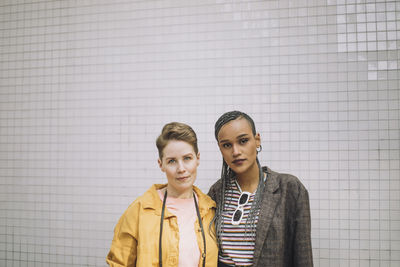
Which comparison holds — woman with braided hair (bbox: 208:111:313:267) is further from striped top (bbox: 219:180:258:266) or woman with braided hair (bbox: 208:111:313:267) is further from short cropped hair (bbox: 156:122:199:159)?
short cropped hair (bbox: 156:122:199:159)

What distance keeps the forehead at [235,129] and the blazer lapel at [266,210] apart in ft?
0.92

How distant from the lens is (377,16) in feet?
6.69

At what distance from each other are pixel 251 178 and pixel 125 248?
703mm

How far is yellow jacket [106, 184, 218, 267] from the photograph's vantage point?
4.27 ft

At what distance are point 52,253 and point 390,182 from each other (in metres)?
2.67

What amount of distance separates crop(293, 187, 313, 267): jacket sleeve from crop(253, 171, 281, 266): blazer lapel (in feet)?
0.39

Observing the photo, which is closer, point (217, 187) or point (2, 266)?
point (217, 187)

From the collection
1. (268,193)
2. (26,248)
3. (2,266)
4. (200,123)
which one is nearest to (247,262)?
(268,193)

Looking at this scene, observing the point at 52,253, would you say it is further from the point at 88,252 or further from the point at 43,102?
the point at 43,102

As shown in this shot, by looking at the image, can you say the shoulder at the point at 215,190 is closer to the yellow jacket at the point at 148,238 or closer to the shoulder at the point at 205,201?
the shoulder at the point at 205,201

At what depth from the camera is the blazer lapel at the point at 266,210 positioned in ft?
4.31

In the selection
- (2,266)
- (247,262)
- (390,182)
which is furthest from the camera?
(2,266)

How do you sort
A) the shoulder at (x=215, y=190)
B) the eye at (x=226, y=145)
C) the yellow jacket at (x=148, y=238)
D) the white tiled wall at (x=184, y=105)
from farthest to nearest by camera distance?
1. the white tiled wall at (x=184, y=105)
2. the shoulder at (x=215, y=190)
3. the eye at (x=226, y=145)
4. the yellow jacket at (x=148, y=238)

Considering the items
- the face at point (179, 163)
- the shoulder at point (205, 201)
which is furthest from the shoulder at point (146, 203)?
the shoulder at point (205, 201)
